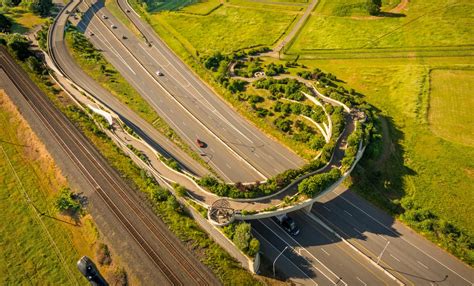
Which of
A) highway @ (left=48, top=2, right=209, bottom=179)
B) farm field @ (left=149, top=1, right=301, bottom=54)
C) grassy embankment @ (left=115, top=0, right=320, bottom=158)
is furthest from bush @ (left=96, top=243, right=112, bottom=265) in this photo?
farm field @ (left=149, top=1, right=301, bottom=54)

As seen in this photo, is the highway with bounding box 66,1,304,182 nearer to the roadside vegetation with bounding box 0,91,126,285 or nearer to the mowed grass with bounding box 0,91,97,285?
the roadside vegetation with bounding box 0,91,126,285

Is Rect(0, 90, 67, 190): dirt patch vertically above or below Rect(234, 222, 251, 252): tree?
above

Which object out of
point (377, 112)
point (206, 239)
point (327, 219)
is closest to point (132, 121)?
point (206, 239)

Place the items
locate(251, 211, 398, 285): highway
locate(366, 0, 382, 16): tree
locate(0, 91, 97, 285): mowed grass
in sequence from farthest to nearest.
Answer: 1. locate(366, 0, 382, 16): tree
2. locate(0, 91, 97, 285): mowed grass
3. locate(251, 211, 398, 285): highway

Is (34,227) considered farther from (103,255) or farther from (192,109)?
(192,109)

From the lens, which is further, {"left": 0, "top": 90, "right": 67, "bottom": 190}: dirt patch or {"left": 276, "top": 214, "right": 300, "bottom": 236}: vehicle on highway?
{"left": 0, "top": 90, "right": 67, "bottom": 190}: dirt patch

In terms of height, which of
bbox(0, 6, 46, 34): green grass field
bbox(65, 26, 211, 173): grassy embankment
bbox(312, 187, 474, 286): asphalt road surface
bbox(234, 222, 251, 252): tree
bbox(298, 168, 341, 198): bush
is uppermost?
bbox(0, 6, 46, 34): green grass field

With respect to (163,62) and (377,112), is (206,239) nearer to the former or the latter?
(377,112)

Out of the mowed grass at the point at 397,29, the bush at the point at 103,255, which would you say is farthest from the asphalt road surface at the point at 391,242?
the mowed grass at the point at 397,29
